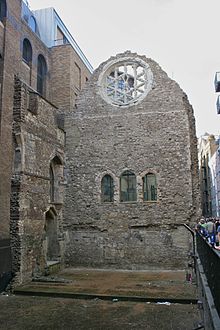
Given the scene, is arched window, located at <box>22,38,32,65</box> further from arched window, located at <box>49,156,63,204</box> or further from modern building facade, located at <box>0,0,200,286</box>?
arched window, located at <box>49,156,63,204</box>

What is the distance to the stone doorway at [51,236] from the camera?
51.4 feet

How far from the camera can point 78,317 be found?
866 cm

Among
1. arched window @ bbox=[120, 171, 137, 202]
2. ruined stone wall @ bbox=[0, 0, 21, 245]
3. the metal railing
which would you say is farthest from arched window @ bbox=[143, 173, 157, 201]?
the metal railing

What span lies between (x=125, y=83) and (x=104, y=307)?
1179cm

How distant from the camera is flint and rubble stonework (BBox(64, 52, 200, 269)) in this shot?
51.1ft

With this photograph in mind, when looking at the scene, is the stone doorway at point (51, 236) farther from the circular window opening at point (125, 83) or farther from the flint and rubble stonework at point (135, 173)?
the circular window opening at point (125, 83)

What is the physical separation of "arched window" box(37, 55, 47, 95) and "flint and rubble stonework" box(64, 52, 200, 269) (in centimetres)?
236

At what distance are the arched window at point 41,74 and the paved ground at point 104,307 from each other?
10.1 metres

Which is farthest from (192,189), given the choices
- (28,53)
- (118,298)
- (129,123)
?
(28,53)

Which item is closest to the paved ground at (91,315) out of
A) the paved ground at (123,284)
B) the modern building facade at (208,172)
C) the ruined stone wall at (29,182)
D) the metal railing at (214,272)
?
the paved ground at (123,284)

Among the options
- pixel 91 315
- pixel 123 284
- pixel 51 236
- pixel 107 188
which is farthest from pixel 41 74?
pixel 91 315

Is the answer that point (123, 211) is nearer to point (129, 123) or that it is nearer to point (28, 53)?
point (129, 123)

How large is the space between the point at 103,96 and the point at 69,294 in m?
10.4

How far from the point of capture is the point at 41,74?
727 inches
